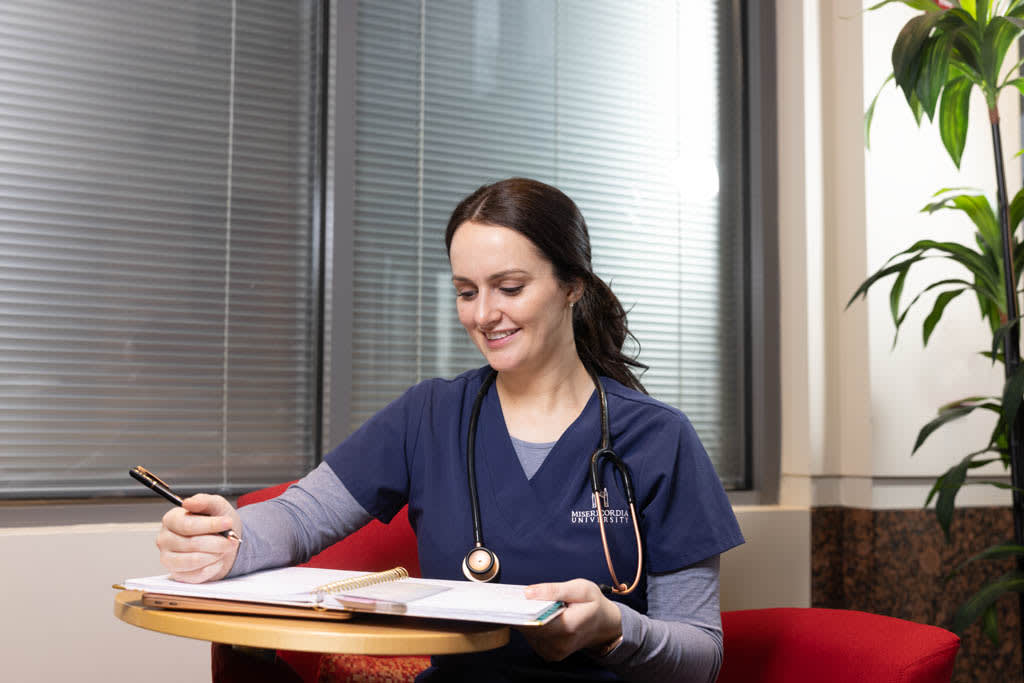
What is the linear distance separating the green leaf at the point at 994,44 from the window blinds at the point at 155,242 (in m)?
1.52

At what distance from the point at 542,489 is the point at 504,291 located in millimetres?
Answer: 299

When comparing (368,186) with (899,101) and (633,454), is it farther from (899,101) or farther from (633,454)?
(899,101)

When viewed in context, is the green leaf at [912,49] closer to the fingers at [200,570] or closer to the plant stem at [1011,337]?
the plant stem at [1011,337]

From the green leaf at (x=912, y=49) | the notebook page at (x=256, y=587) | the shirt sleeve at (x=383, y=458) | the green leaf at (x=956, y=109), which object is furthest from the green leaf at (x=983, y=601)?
the notebook page at (x=256, y=587)

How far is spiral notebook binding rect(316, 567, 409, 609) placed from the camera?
2.99ft

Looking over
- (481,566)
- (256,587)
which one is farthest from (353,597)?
(481,566)

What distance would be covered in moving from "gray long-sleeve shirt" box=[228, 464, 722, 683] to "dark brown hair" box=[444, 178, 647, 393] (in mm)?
252

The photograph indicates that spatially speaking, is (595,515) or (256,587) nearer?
(256,587)

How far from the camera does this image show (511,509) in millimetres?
1349

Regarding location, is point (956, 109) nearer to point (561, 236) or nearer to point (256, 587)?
point (561, 236)

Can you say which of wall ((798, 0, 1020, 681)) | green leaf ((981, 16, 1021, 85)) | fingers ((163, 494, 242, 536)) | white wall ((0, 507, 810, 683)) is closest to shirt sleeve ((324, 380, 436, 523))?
fingers ((163, 494, 242, 536))

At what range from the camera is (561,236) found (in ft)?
4.74

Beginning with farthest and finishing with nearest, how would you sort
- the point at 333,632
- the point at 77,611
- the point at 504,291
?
the point at 77,611 → the point at 504,291 → the point at 333,632

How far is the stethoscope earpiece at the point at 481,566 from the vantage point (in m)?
1.25
